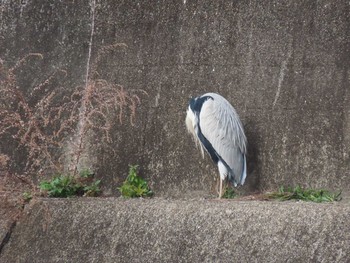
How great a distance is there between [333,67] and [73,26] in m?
2.07

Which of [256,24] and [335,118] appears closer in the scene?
[335,118]

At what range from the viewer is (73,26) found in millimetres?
6305

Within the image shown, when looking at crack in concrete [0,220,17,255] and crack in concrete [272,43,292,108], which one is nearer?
crack in concrete [0,220,17,255]

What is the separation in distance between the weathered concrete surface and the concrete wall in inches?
30.8

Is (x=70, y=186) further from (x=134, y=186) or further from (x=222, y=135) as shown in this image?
(x=222, y=135)

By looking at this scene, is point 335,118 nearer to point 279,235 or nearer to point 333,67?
point 333,67

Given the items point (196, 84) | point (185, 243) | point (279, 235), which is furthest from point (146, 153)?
point (279, 235)

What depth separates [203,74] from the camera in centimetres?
561

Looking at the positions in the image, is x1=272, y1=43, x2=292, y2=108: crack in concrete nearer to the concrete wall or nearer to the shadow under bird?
the concrete wall

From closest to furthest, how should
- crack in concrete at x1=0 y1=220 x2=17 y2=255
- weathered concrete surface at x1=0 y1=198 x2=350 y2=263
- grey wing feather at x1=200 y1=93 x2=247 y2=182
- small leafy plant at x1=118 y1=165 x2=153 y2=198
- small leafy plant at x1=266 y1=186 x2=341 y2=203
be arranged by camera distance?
weathered concrete surface at x1=0 y1=198 x2=350 y2=263 < small leafy plant at x1=266 y1=186 x2=341 y2=203 < crack in concrete at x1=0 y1=220 x2=17 y2=255 < grey wing feather at x1=200 y1=93 x2=247 y2=182 < small leafy plant at x1=118 y1=165 x2=153 y2=198

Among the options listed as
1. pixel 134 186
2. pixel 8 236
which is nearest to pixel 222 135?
pixel 134 186

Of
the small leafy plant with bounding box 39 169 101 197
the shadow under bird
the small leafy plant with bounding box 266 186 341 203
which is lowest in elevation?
the small leafy plant with bounding box 39 169 101 197

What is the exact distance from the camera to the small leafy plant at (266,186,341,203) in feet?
16.2

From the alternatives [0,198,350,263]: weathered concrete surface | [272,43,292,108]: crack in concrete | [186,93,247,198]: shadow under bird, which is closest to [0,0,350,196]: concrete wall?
[272,43,292,108]: crack in concrete
